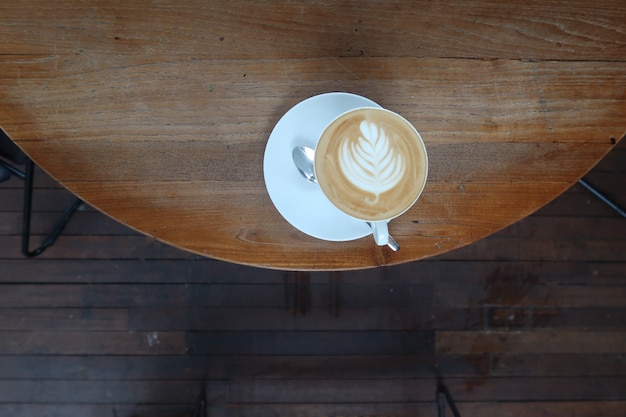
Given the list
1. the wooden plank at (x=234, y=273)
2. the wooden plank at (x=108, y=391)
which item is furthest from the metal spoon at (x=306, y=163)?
the wooden plank at (x=108, y=391)

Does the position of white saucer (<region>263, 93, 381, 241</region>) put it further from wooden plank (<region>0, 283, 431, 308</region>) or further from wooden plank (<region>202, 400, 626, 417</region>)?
wooden plank (<region>202, 400, 626, 417</region>)

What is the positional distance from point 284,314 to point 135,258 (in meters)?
0.50

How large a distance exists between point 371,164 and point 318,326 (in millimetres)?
949

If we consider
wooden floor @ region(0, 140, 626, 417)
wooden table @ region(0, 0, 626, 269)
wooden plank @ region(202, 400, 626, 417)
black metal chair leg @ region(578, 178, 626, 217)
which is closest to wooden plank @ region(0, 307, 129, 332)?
wooden floor @ region(0, 140, 626, 417)

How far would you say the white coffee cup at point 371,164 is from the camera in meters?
0.77

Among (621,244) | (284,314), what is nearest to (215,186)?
(284,314)

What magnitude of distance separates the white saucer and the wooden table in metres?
0.04

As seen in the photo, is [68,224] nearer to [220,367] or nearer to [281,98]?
[220,367]

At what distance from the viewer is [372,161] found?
Result: 2.51ft

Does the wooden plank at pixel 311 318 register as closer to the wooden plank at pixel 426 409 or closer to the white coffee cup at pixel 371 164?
the wooden plank at pixel 426 409

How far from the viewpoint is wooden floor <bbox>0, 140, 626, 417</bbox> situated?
1.57 meters

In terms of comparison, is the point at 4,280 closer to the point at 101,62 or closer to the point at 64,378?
the point at 64,378

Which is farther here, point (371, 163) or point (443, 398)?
point (443, 398)

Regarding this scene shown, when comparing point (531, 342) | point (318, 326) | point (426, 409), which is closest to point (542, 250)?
point (531, 342)
